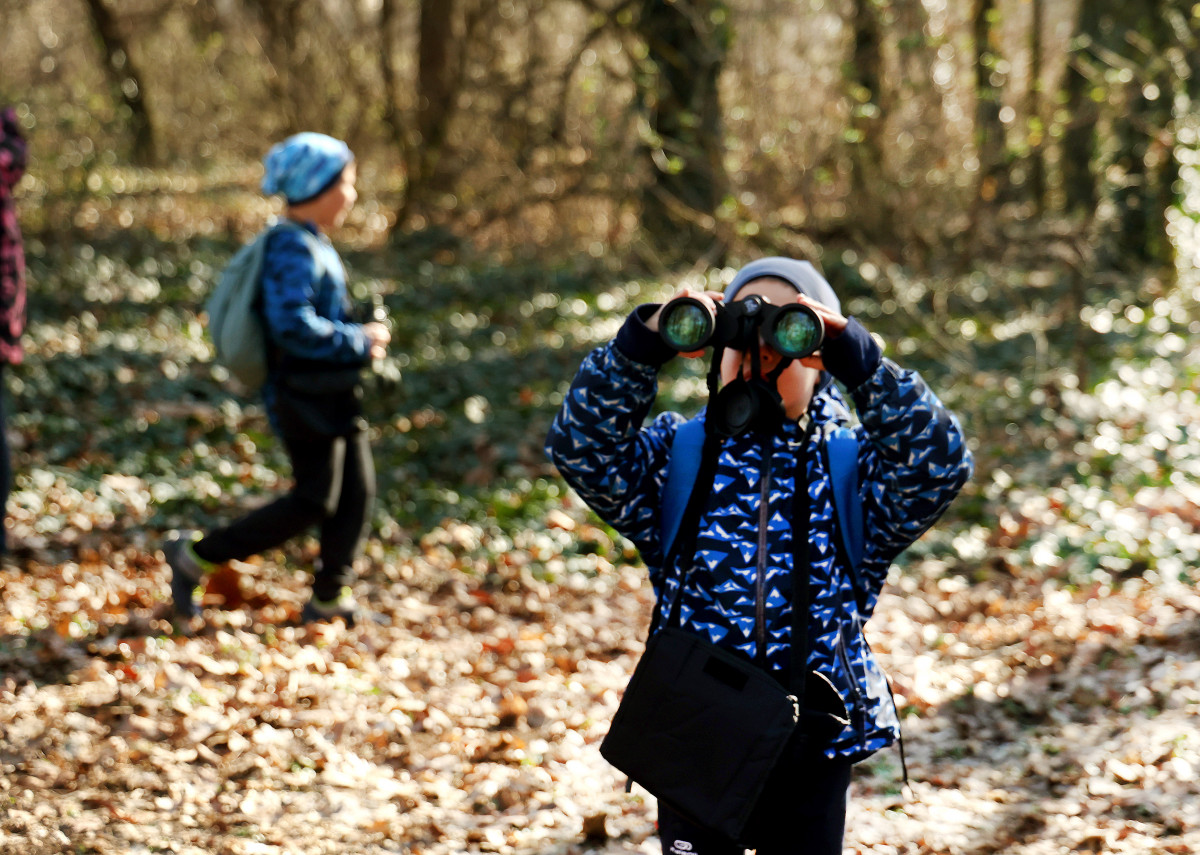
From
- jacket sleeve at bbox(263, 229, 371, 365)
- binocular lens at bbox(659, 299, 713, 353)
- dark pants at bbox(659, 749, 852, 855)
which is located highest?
jacket sleeve at bbox(263, 229, 371, 365)

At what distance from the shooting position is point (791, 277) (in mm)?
2637

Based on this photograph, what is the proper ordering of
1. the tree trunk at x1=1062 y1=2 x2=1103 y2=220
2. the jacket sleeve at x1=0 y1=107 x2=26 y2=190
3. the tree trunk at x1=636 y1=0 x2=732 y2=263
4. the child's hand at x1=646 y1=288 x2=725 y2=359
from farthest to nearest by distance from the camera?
the tree trunk at x1=1062 y1=2 x2=1103 y2=220, the tree trunk at x1=636 y1=0 x2=732 y2=263, the jacket sleeve at x1=0 y1=107 x2=26 y2=190, the child's hand at x1=646 y1=288 x2=725 y2=359

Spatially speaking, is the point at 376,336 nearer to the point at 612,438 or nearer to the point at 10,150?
the point at 10,150

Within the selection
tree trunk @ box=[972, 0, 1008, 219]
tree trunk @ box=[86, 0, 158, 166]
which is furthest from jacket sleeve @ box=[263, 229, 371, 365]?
tree trunk @ box=[86, 0, 158, 166]

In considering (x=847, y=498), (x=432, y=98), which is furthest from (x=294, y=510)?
(x=432, y=98)

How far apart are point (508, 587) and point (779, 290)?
14.3 ft

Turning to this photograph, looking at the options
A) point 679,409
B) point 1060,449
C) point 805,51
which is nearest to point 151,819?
point 679,409

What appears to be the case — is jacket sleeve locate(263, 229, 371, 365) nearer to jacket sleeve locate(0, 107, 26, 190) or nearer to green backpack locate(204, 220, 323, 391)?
green backpack locate(204, 220, 323, 391)

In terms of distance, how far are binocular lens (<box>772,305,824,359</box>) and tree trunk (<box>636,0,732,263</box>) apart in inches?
224

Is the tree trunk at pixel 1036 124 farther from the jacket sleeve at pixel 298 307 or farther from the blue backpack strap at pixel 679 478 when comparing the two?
the blue backpack strap at pixel 679 478

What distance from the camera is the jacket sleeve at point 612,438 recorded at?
2506 mm

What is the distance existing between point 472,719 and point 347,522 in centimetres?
124

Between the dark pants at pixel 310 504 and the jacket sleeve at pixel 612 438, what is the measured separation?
113 inches

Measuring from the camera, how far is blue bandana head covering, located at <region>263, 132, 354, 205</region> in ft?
16.4
